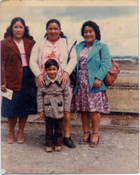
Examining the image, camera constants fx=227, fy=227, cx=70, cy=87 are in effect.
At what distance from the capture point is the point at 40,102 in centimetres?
374

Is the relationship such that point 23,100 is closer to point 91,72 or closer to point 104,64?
point 91,72

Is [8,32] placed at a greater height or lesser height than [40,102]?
greater

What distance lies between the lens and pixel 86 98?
4.00m

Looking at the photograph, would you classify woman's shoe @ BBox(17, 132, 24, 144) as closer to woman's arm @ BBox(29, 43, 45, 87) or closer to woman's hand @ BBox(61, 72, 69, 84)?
woman's arm @ BBox(29, 43, 45, 87)

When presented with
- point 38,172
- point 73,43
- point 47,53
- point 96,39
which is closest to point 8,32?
point 47,53

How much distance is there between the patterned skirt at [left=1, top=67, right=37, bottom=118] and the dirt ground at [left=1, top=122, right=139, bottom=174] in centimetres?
61

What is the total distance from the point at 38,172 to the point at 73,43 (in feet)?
7.19

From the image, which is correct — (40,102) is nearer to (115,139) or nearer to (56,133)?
(56,133)

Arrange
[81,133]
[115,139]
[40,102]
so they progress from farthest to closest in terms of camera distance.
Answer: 1. [81,133]
2. [115,139]
3. [40,102]

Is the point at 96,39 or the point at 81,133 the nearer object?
the point at 96,39

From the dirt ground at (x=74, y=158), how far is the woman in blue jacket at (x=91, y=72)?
0.31 m

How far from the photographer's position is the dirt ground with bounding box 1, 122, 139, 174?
11.6 ft

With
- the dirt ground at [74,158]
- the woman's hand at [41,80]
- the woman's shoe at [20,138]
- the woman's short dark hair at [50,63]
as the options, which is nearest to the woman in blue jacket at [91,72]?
the dirt ground at [74,158]

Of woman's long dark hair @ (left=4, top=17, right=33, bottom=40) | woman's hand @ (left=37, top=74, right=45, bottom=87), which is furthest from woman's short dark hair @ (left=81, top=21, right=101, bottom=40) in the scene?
woman's hand @ (left=37, top=74, right=45, bottom=87)
